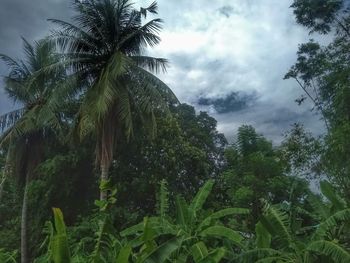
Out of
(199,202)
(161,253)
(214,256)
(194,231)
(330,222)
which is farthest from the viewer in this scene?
(199,202)

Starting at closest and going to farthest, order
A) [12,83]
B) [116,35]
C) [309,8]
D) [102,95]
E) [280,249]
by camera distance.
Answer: [280,249] → [102,95] → [116,35] → [309,8] → [12,83]

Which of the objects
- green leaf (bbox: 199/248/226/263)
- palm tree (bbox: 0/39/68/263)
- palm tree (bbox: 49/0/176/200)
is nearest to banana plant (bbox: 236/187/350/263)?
green leaf (bbox: 199/248/226/263)

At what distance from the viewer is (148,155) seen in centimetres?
2411

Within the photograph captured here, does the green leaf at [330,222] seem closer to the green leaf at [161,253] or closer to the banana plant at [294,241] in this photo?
the banana plant at [294,241]

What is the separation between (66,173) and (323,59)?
12648mm

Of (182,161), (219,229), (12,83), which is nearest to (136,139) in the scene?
(182,161)

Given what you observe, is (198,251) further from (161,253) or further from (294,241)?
(161,253)

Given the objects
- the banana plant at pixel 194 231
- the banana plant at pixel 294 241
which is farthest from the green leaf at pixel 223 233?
the banana plant at pixel 294 241

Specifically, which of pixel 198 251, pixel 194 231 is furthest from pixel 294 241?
pixel 194 231

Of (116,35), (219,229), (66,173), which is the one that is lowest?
(219,229)

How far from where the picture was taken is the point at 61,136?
23531 millimetres

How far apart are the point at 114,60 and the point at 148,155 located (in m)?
5.89

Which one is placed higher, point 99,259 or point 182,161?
point 182,161

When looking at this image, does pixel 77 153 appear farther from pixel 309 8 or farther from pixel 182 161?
pixel 309 8
